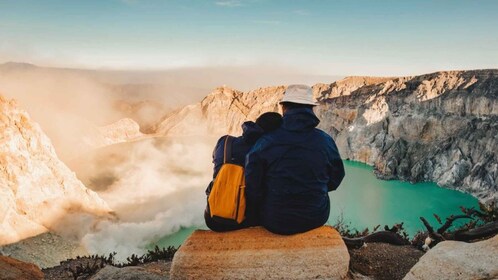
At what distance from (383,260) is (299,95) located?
289 centimetres

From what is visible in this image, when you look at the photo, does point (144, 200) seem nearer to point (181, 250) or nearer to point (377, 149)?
point (181, 250)

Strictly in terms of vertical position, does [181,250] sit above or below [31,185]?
above

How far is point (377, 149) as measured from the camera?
281 ft

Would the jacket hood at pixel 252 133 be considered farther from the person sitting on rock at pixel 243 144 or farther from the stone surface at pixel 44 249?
the stone surface at pixel 44 249

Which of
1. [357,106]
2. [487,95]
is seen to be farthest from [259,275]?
[357,106]

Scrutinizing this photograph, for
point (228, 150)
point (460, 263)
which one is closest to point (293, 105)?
point (228, 150)

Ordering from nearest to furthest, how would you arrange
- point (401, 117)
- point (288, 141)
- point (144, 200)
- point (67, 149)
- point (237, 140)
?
point (288, 141)
point (237, 140)
point (144, 200)
point (401, 117)
point (67, 149)

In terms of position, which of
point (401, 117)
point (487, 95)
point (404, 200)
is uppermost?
point (487, 95)

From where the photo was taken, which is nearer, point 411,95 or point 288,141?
point 288,141

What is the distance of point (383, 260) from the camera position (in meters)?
5.54

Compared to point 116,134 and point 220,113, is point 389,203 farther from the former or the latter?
point 116,134

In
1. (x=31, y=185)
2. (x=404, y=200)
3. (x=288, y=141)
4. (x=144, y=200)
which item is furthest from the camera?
(x=404, y=200)

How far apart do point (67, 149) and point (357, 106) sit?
72.6 m

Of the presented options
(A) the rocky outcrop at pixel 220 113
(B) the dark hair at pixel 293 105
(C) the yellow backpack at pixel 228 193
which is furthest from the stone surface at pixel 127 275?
(A) the rocky outcrop at pixel 220 113
